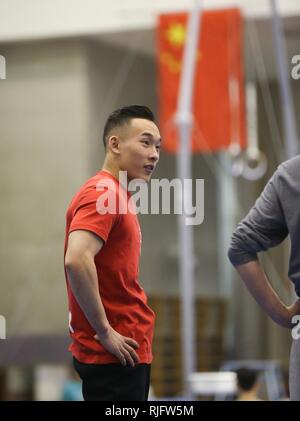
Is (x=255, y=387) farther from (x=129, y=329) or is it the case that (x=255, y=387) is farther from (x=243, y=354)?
(x=243, y=354)

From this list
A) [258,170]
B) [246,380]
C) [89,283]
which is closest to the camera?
[89,283]

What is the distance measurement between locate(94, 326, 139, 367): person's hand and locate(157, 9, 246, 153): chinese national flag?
6.12 m

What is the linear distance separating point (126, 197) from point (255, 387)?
362 cm

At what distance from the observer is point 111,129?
264 centimetres

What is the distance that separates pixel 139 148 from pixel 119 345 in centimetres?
48

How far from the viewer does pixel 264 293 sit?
2.56m

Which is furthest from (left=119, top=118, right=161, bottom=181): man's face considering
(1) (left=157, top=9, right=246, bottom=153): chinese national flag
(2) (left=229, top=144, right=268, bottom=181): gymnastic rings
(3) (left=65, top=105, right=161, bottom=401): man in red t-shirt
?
(2) (left=229, top=144, right=268, bottom=181): gymnastic rings

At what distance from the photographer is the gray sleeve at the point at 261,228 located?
8.05 feet

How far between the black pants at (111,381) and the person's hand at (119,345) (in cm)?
3

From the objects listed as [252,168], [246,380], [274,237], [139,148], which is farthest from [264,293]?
[252,168]

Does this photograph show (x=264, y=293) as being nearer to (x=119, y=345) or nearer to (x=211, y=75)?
(x=119, y=345)

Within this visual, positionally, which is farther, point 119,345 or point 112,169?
point 112,169

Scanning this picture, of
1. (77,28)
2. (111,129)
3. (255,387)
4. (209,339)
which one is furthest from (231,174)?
(111,129)

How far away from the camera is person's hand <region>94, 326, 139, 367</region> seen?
8.11 feet
